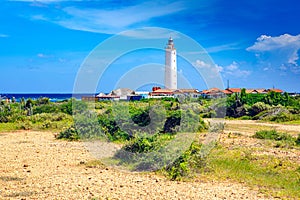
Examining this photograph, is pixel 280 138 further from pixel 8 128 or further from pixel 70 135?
pixel 8 128

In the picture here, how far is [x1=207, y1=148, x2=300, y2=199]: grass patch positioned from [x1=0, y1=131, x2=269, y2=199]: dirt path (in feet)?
2.00

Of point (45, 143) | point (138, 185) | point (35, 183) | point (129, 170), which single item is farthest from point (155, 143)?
point (45, 143)

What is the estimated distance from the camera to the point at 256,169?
9.94 m

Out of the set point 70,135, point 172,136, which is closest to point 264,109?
point 172,136

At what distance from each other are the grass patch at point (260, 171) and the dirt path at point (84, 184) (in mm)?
609

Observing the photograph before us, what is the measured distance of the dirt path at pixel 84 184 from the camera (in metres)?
7.49

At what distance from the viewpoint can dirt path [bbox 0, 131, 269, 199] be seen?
7488 millimetres

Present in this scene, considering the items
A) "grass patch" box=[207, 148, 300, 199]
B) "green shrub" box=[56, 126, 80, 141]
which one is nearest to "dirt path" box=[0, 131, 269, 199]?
"grass patch" box=[207, 148, 300, 199]

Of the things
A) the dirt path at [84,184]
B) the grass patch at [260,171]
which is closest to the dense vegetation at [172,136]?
the grass patch at [260,171]

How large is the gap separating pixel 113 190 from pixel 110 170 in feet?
7.02

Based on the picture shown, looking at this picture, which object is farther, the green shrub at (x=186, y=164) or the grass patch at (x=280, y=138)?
the grass patch at (x=280, y=138)

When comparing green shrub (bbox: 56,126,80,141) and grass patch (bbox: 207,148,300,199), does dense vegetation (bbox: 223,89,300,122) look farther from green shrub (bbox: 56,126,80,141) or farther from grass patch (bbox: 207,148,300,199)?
grass patch (bbox: 207,148,300,199)

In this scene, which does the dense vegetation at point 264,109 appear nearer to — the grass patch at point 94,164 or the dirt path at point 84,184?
the grass patch at point 94,164

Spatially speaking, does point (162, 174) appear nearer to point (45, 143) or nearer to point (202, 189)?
point (202, 189)
